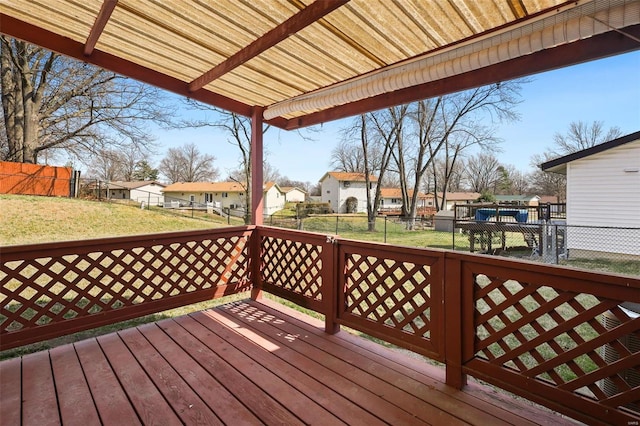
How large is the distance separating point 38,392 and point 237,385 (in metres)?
1.25

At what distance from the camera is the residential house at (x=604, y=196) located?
274 inches

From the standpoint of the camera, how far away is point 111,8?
1.96 m

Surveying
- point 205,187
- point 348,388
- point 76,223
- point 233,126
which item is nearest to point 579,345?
point 348,388

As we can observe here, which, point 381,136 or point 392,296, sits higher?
point 381,136

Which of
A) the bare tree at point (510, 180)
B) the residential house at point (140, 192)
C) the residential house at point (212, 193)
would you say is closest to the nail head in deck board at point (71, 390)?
the bare tree at point (510, 180)

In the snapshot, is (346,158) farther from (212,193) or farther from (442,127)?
(212,193)

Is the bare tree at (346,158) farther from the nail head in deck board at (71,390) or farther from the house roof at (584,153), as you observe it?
the nail head in deck board at (71,390)

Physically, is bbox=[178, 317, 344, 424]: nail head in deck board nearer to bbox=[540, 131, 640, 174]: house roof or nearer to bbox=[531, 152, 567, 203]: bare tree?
bbox=[540, 131, 640, 174]: house roof

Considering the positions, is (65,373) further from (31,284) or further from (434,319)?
(434,319)

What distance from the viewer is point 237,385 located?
202 centimetres

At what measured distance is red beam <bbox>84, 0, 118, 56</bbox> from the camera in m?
1.94

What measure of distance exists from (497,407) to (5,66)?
1688 cm

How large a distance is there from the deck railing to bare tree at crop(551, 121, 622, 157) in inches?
292

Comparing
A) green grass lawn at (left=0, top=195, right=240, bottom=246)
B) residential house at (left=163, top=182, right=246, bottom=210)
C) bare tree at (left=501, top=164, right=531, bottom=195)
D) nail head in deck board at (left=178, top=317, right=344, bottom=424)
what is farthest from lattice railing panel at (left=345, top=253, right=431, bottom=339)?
residential house at (left=163, top=182, right=246, bottom=210)
